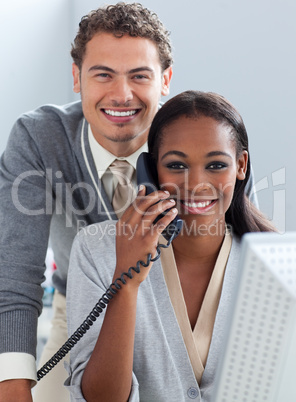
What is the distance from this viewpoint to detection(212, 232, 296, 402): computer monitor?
0.62m

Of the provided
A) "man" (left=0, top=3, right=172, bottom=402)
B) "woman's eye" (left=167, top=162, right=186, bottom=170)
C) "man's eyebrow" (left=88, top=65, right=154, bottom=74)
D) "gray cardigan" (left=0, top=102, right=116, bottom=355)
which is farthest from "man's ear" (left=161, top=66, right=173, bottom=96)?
"woman's eye" (left=167, top=162, right=186, bottom=170)

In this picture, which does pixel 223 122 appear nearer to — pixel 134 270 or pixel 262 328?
pixel 134 270

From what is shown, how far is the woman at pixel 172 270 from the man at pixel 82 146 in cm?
29

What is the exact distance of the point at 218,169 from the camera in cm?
136

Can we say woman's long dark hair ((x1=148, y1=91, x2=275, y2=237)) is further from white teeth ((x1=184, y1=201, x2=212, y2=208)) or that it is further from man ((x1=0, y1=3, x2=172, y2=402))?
man ((x1=0, y1=3, x2=172, y2=402))

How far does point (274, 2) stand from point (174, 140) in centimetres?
118

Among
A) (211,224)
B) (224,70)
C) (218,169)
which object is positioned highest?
(224,70)

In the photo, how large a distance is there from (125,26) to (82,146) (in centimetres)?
40

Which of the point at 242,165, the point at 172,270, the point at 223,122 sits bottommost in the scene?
the point at 172,270

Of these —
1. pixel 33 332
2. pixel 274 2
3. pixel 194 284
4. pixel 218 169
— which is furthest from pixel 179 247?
pixel 274 2

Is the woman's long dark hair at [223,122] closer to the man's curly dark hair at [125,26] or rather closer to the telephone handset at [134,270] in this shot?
the telephone handset at [134,270]

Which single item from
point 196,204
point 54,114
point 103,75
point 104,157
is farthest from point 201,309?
point 54,114

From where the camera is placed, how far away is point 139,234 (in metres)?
1.18

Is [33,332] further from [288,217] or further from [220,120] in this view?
[288,217]
